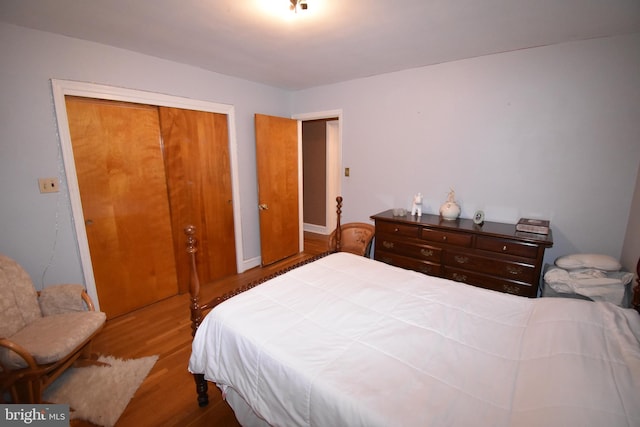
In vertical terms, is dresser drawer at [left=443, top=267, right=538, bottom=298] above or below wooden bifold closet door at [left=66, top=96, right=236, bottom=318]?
below

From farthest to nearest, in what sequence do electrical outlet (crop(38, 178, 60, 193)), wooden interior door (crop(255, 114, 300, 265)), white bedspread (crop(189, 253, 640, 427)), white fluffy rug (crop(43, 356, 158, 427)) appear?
wooden interior door (crop(255, 114, 300, 265)) < electrical outlet (crop(38, 178, 60, 193)) < white fluffy rug (crop(43, 356, 158, 427)) < white bedspread (crop(189, 253, 640, 427))

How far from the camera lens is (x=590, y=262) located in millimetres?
2031

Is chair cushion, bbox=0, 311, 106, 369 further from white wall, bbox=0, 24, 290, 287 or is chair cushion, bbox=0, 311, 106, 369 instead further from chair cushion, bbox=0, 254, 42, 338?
white wall, bbox=0, 24, 290, 287

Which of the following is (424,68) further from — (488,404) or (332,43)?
(488,404)

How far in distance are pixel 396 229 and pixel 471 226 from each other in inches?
27.0

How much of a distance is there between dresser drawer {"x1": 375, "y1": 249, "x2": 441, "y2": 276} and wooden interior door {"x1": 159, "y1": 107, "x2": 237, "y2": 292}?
6.34 ft

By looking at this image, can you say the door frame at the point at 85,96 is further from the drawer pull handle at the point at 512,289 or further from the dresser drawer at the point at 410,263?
the drawer pull handle at the point at 512,289

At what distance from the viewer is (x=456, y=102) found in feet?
8.98

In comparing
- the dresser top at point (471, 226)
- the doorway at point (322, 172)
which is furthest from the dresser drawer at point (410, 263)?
the doorway at point (322, 172)

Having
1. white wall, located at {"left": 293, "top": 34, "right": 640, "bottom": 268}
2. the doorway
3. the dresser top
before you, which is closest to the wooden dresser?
the dresser top

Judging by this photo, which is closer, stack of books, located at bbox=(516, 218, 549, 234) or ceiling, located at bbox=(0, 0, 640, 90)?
ceiling, located at bbox=(0, 0, 640, 90)

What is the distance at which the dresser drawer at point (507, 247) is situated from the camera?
2156 millimetres

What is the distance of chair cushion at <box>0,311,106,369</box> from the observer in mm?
1569

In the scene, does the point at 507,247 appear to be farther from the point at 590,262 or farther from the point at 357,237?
the point at 357,237
